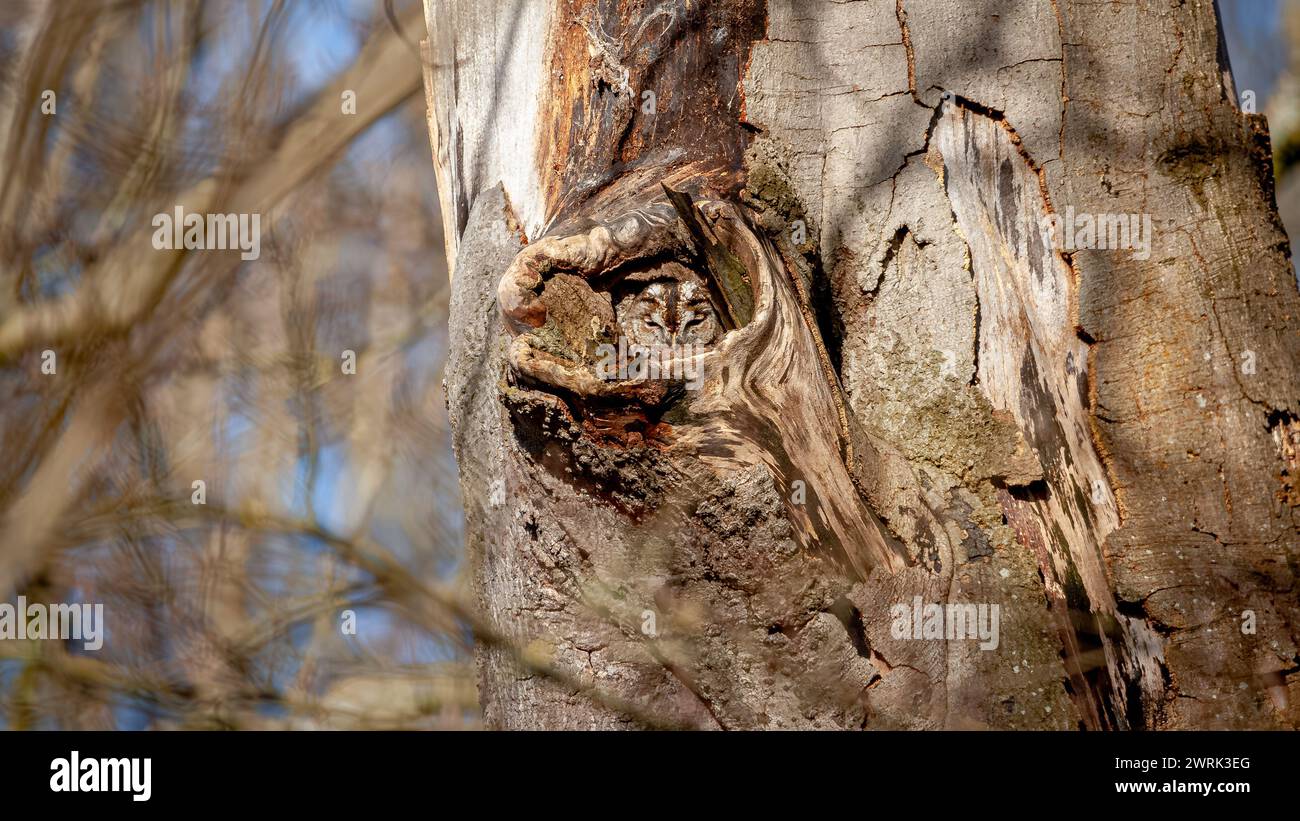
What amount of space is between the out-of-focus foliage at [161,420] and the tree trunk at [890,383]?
716mm

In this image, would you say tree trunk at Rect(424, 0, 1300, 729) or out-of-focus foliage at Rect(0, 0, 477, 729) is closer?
tree trunk at Rect(424, 0, 1300, 729)

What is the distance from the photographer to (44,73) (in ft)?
10.3

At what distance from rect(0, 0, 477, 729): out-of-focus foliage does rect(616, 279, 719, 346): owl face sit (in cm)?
86

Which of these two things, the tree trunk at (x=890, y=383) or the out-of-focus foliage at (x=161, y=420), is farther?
the out-of-focus foliage at (x=161, y=420)

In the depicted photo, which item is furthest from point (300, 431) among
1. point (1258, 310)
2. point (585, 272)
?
point (1258, 310)

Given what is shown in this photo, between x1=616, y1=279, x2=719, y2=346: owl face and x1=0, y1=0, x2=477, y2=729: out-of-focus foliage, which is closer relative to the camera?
x1=616, y1=279, x2=719, y2=346: owl face

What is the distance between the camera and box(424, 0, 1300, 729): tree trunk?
133 centimetres

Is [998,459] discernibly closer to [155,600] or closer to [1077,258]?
[1077,258]

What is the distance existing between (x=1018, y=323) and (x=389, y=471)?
569cm

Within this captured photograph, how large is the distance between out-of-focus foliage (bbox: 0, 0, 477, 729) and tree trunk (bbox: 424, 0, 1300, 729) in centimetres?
72

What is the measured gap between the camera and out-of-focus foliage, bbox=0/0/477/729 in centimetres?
316

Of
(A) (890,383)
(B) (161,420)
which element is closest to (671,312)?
(A) (890,383)

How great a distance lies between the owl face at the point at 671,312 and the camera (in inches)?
55.9

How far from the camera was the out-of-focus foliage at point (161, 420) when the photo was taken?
316cm
